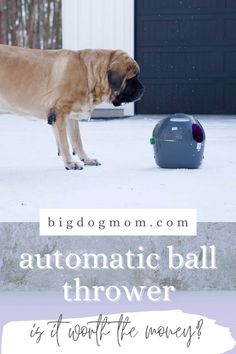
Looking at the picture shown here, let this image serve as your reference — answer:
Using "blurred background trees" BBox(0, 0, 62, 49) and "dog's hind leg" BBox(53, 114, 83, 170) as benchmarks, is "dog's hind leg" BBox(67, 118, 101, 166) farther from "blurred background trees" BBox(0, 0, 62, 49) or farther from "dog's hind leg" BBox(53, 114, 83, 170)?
"blurred background trees" BBox(0, 0, 62, 49)

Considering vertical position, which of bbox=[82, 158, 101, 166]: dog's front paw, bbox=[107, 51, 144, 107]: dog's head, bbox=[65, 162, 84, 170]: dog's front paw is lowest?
bbox=[82, 158, 101, 166]: dog's front paw

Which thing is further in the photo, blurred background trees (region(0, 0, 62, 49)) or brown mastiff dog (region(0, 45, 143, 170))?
blurred background trees (region(0, 0, 62, 49))

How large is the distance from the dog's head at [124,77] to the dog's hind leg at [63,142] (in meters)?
0.42

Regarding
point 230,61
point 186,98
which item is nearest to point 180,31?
point 230,61

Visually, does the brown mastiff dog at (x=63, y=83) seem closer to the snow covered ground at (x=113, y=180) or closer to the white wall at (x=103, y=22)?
the snow covered ground at (x=113, y=180)

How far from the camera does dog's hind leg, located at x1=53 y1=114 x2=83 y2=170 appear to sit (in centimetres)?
535

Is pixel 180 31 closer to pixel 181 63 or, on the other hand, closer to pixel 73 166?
pixel 181 63

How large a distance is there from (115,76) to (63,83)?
361 millimetres

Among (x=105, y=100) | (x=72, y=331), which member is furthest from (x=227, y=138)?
(x=72, y=331)

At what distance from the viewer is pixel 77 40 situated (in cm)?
1175

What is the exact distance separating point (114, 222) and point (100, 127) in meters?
6.13

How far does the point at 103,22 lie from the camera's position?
11688 millimetres

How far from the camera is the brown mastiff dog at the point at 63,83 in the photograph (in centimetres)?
539

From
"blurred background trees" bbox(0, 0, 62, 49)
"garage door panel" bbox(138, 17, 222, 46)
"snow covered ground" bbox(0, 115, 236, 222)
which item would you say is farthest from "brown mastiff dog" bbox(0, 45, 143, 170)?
"blurred background trees" bbox(0, 0, 62, 49)
